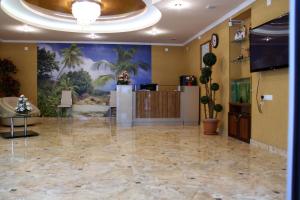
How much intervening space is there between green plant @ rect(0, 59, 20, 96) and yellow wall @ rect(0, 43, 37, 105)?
0.30 m

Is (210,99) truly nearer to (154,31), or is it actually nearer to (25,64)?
(154,31)

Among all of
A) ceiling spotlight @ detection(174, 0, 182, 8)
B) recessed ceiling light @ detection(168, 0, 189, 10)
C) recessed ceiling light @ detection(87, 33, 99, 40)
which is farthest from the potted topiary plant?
recessed ceiling light @ detection(87, 33, 99, 40)

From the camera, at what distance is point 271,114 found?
4973mm

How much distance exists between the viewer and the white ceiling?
605 centimetres

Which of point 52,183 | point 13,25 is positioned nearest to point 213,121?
point 52,183

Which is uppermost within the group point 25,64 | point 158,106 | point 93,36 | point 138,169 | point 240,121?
point 93,36

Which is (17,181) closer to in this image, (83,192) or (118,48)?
(83,192)

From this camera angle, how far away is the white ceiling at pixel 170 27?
6.05m

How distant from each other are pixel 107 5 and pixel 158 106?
11.1 feet

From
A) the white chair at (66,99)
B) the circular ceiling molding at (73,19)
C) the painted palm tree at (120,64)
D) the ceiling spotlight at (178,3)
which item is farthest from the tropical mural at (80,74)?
the ceiling spotlight at (178,3)

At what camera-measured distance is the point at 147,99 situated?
8.80m

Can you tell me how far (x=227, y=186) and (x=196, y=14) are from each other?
463 cm

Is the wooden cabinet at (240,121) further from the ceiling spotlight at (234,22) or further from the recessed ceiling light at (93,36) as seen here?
the recessed ceiling light at (93,36)

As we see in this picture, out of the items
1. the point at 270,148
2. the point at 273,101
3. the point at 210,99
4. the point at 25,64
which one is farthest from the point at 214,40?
the point at 25,64
